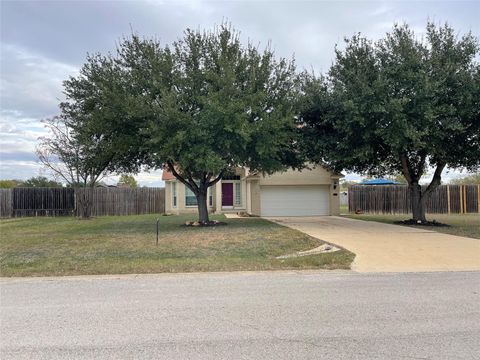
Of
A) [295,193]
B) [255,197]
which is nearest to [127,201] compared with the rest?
[255,197]

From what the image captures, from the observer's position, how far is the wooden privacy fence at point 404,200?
3041cm

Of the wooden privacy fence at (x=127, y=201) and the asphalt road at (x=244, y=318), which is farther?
the wooden privacy fence at (x=127, y=201)

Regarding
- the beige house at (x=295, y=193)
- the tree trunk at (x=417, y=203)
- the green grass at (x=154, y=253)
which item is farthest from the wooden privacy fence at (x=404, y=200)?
the green grass at (x=154, y=253)

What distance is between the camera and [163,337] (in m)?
4.82

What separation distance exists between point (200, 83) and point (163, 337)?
1363cm

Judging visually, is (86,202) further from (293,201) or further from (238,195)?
(293,201)

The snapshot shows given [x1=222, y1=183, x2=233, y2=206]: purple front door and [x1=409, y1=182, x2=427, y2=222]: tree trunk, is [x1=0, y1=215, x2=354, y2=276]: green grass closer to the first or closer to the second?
[x1=409, y1=182, x2=427, y2=222]: tree trunk

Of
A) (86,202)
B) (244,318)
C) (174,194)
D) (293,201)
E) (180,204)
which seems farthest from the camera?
(174,194)

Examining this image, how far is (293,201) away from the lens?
27250 mm

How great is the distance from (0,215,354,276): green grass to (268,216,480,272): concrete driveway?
27.3 inches

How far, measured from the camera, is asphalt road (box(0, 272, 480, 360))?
442 centimetres

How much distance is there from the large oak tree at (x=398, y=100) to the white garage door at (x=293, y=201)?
8.31 metres

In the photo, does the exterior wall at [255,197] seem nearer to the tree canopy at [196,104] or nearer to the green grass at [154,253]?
the tree canopy at [196,104]

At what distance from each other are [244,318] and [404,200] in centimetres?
2728
